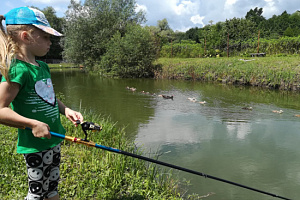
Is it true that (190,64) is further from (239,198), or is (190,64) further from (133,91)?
(239,198)

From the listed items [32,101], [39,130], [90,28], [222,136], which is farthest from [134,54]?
[39,130]

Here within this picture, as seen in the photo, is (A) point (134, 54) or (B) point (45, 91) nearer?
(B) point (45, 91)

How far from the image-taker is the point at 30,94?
5.43 feet

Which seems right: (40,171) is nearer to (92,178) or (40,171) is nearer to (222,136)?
(92,178)

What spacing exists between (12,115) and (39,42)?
54cm

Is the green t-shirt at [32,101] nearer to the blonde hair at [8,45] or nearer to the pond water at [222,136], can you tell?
the blonde hair at [8,45]

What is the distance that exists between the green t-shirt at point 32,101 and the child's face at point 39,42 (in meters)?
0.11

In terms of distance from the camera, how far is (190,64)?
62.1ft

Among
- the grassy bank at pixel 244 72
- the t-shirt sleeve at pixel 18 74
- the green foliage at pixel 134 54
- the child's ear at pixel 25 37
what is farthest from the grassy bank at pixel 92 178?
the green foliage at pixel 134 54

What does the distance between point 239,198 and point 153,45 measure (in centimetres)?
1825

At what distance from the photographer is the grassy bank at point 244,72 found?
42.3 feet

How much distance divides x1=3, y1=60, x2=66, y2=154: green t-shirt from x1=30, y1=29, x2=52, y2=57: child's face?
0.11 metres

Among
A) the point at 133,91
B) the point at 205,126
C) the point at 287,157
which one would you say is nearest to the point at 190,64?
the point at 133,91

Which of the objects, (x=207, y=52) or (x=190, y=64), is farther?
(x=207, y=52)
